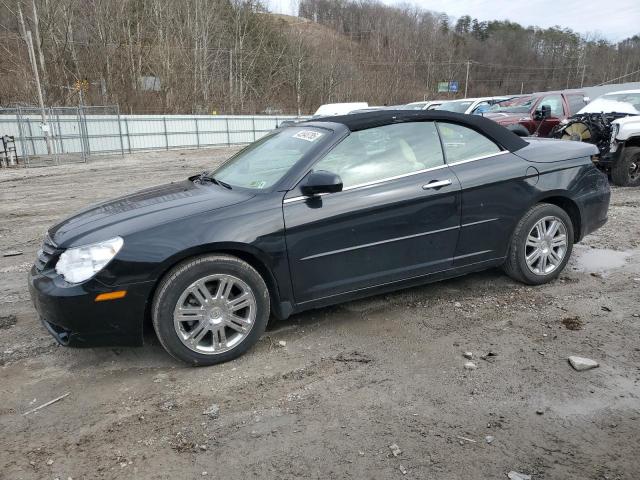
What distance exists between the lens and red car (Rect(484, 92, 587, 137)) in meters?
12.4

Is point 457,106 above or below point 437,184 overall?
above

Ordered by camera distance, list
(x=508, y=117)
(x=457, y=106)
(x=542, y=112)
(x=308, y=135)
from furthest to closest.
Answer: (x=457, y=106) < (x=508, y=117) < (x=542, y=112) < (x=308, y=135)

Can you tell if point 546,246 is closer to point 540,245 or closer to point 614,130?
point 540,245

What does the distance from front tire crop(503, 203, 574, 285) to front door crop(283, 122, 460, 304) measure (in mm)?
730

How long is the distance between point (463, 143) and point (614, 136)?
6.28 m

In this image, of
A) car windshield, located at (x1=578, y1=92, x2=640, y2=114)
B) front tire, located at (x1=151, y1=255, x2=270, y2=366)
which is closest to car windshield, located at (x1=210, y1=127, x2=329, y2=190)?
front tire, located at (x1=151, y1=255, x2=270, y2=366)

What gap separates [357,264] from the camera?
3.59 m

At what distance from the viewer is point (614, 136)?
8758 mm

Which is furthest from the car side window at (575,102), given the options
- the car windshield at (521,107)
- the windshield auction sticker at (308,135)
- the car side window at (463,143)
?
the windshield auction sticker at (308,135)

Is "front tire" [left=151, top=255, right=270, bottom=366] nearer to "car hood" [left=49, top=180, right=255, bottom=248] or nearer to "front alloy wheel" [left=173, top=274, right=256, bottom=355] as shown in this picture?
"front alloy wheel" [left=173, top=274, right=256, bottom=355]

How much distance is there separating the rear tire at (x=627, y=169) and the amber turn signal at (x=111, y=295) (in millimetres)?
9212

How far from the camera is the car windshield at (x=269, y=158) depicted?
3.68 m

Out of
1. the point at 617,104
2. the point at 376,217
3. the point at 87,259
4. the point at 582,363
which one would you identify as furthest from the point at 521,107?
the point at 87,259

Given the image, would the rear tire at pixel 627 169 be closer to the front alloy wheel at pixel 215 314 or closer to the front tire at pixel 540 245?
the front tire at pixel 540 245
